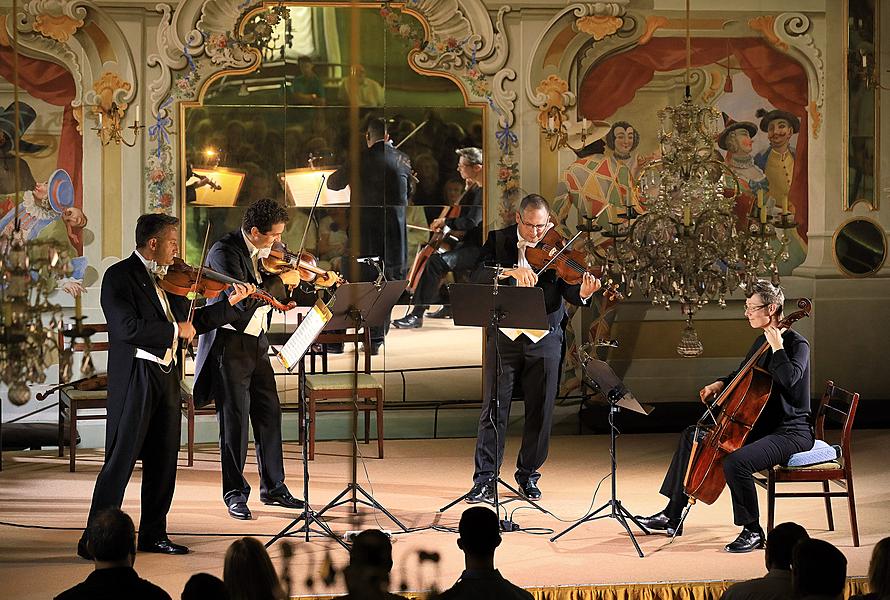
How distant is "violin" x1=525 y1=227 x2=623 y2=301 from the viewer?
6062 mm

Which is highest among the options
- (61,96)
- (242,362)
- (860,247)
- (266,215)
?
(61,96)

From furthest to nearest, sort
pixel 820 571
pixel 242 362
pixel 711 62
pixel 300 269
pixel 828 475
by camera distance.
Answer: pixel 711 62 → pixel 242 362 → pixel 300 269 → pixel 828 475 → pixel 820 571

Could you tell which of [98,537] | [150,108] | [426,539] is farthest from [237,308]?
[150,108]

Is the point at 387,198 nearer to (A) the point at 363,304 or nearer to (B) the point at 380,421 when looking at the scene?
(B) the point at 380,421

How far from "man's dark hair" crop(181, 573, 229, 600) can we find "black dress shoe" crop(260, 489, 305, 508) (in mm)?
3170

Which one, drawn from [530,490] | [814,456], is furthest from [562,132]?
[814,456]

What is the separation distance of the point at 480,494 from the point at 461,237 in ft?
8.39

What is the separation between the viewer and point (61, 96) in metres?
8.03

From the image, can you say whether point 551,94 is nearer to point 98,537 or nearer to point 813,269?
point 813,269

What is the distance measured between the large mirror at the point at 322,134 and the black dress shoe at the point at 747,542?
3.39 metres

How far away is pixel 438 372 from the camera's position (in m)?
8.40

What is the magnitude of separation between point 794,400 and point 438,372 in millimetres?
3415

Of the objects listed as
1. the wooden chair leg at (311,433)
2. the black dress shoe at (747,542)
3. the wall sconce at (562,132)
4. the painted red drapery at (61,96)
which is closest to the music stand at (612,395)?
the black dress shoe at (747,542)

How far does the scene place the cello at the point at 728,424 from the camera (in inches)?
208
